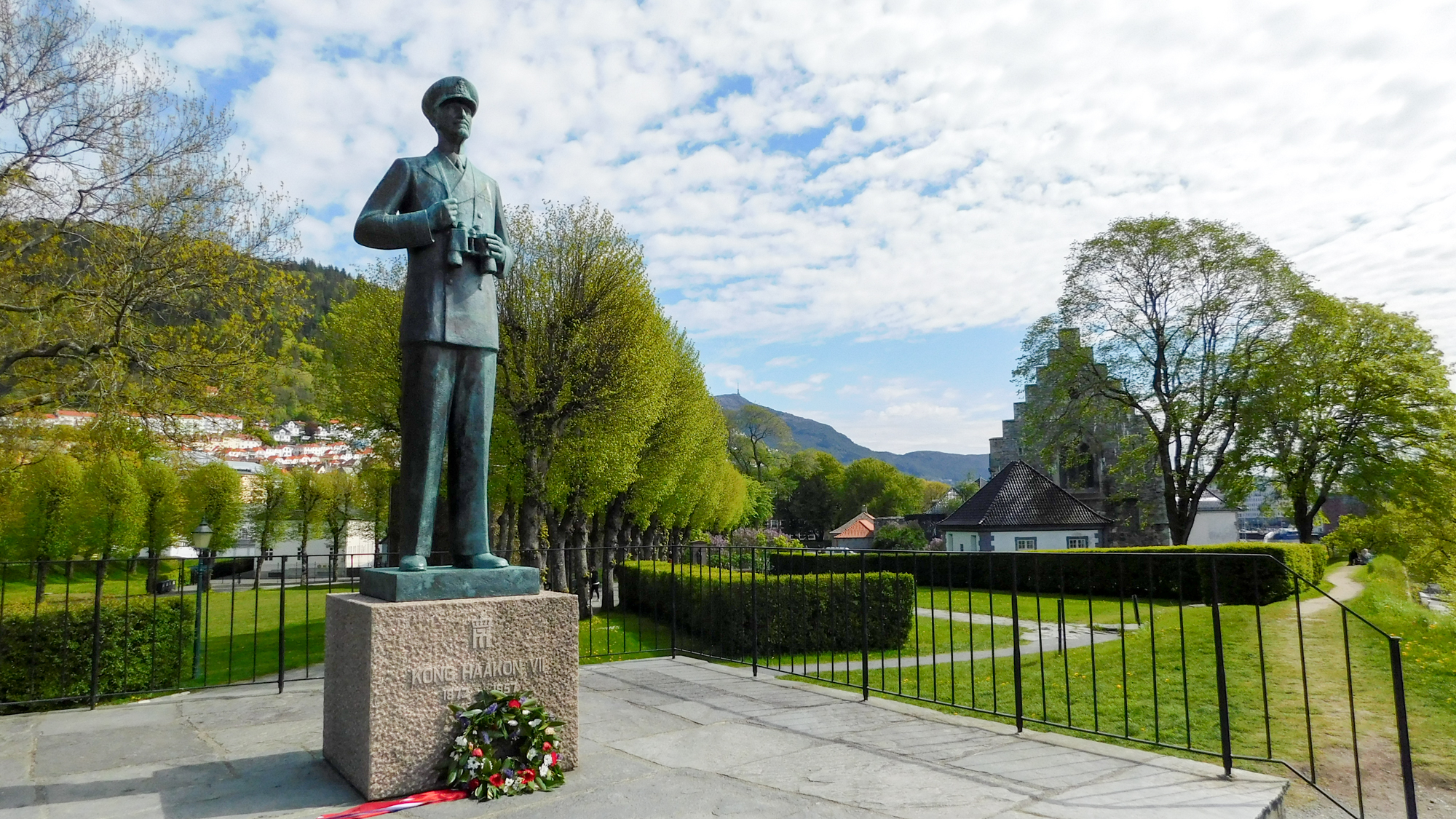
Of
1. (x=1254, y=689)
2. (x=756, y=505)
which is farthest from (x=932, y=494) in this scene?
(x=1254, y=689)

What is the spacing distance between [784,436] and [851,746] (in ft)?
250

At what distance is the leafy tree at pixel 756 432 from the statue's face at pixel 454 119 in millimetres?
63128

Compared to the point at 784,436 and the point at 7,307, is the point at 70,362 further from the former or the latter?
the point at 784,436

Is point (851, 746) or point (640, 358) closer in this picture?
point (851, 746)

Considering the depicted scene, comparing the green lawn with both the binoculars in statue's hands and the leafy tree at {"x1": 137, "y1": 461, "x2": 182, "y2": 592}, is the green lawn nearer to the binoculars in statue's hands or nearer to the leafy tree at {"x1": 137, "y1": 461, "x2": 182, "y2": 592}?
the binoculars in statue's hands

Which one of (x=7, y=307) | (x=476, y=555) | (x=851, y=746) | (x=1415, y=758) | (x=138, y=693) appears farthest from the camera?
(x=7, y=307)

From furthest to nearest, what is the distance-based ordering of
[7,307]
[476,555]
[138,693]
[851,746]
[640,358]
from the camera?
[640,358]
[7,307]
[138,693]
[851,746]
[476,555]

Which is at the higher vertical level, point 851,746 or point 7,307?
point 7,307

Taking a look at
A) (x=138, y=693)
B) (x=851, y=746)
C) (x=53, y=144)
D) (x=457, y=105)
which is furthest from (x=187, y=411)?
(x=851, y=746)

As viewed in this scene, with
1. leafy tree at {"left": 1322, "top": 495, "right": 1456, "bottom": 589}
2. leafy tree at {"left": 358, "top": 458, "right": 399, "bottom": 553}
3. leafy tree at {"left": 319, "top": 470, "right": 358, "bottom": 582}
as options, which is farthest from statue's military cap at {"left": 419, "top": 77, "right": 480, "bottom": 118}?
leafy tree at {"left": 319, "top": 470, "right": 358, "bottom": 582}

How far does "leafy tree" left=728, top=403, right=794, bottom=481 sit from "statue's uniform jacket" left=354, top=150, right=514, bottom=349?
63.1 metres

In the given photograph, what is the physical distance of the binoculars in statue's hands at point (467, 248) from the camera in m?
5.08

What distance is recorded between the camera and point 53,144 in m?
13.0

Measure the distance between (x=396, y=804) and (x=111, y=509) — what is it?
36401 millimetres
